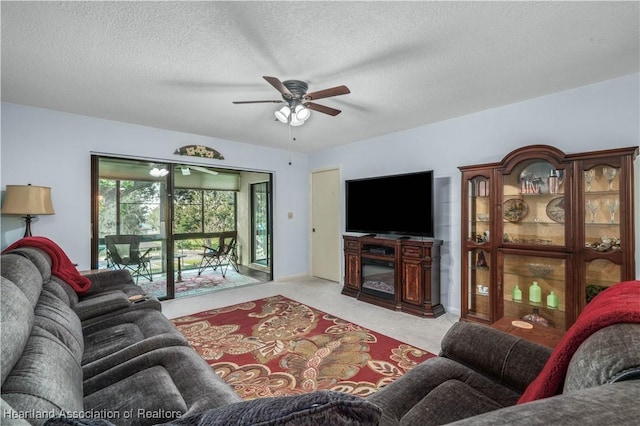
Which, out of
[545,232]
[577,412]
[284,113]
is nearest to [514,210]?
[545,232]

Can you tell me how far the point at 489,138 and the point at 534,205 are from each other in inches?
35.6

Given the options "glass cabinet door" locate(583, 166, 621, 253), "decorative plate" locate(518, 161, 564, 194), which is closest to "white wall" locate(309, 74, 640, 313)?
"glass cabinet door" locate(583, 166, 621, 253)

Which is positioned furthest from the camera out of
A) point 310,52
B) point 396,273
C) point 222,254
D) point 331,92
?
point 222,254

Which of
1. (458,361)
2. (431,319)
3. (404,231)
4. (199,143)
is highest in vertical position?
(199,143)

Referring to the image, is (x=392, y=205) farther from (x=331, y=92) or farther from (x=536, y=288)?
(x=331, y=92)

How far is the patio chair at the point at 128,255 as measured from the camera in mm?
3887

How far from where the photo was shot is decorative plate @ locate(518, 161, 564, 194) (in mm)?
2852

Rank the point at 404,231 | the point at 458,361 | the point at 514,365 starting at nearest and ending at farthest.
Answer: the point at 514,365
the point at 458,361
the point at 404,231

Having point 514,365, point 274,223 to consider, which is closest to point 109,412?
point 514,365

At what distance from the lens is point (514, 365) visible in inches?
54.6

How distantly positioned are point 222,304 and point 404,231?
2684mm

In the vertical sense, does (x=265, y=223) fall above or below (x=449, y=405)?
above

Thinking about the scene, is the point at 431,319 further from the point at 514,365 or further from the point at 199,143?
the point at 199,143

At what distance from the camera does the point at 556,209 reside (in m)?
2.81
